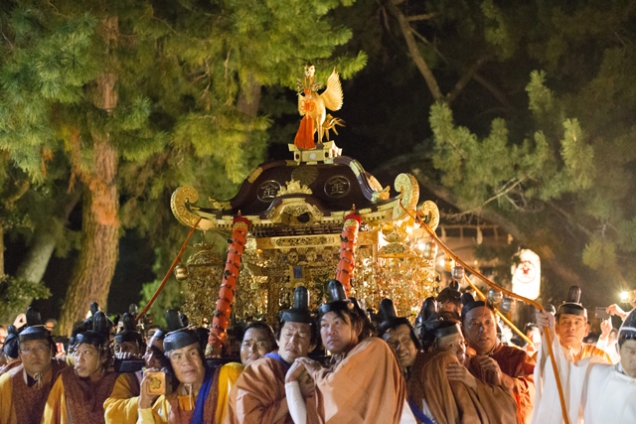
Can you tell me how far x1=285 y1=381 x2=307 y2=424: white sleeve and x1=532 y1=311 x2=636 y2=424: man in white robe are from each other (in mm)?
1364

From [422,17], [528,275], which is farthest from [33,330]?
[422,17]

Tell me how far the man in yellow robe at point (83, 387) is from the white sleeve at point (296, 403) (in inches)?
56.1

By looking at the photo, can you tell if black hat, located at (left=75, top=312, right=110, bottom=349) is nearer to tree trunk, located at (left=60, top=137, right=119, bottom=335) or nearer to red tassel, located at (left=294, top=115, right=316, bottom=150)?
red tassel, located at (left=294, top=115, right=316, bottom=150)

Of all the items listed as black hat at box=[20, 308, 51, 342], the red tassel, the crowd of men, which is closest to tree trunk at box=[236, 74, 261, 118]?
the red tassel

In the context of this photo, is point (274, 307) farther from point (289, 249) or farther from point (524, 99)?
point (524, 99)

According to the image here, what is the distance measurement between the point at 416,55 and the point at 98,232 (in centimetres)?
741

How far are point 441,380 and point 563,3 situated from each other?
9845mm

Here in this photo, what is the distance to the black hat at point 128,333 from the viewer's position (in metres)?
5.50

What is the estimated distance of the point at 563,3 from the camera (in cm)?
1232

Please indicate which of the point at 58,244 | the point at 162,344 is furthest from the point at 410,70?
the point at 162,344

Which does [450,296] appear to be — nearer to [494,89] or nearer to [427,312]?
[427,312]

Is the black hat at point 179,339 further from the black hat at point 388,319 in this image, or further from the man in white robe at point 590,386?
the man in white robe at point 590,386

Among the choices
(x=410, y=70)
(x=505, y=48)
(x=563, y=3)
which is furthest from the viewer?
(x=410, y=70)

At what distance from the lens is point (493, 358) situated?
16.4 feet
